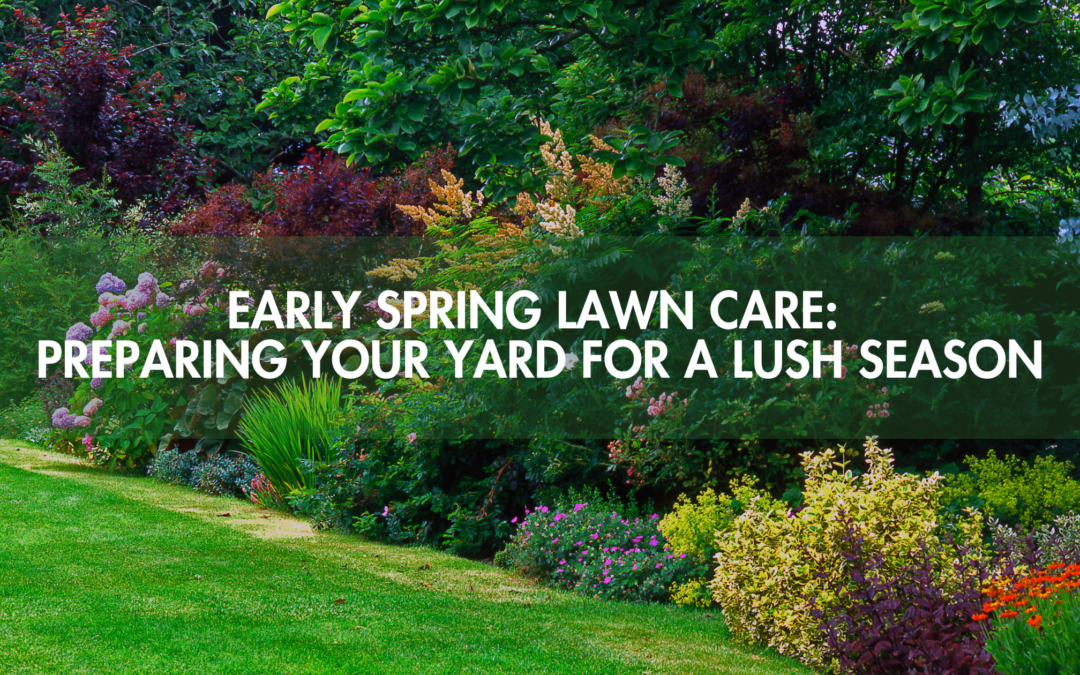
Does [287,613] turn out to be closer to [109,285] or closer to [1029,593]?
[1029,593]

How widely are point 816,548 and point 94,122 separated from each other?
14561 millimetres

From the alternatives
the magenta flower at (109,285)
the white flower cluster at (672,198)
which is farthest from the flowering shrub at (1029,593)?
the magenta flower at (109,285)

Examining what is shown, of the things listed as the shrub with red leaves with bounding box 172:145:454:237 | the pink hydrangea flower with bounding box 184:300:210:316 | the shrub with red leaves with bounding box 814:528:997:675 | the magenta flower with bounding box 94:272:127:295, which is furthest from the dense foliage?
the shrub with red leaves with bounding box 172:145:454:237

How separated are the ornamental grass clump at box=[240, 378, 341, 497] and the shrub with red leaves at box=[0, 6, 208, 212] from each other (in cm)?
784

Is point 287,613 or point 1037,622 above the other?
point 1037,622

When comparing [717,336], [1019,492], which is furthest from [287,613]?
[1019,492]

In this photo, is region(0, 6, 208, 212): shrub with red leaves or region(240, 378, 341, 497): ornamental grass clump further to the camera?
region(0, 6, 208, 212): shrub with red leaves

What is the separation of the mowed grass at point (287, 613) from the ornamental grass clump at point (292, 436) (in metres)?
1.08

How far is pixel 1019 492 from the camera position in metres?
5.45

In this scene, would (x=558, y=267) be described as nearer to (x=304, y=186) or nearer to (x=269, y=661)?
(x=269, y=661)

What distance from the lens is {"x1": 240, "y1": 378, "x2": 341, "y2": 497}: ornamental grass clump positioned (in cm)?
848

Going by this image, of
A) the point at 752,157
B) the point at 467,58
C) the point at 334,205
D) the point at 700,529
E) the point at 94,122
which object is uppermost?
the point at 94,122

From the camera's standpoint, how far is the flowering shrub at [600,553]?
568 centimetres

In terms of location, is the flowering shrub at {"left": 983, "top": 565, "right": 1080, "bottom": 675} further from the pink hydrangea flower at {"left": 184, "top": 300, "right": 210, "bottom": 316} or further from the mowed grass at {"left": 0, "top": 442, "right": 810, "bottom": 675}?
the pink hydrangea flower at {"left": 184, "top": 300, "right": 210, "bottom": 316}
